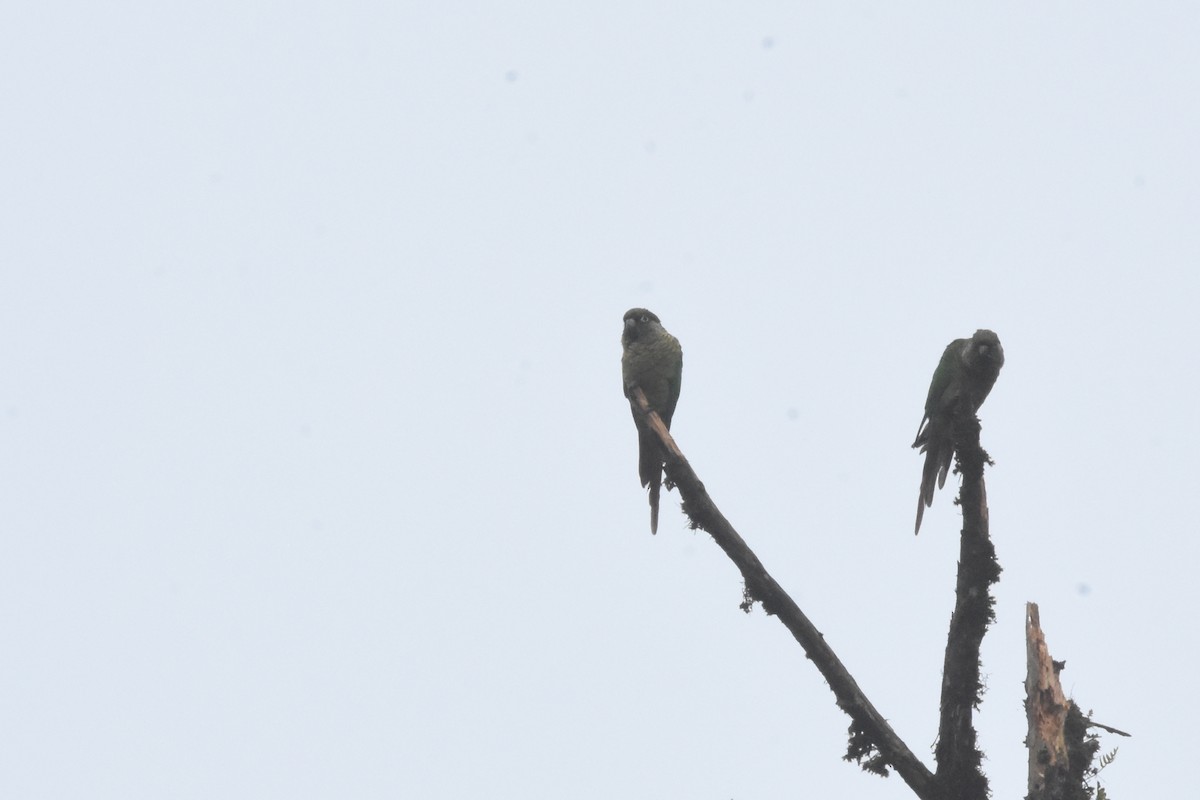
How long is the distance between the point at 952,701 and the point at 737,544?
167 centimetres

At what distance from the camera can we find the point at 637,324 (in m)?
12.4

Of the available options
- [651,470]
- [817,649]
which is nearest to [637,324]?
[651,470]

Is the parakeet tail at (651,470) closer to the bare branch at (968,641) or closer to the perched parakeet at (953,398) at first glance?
the perched parakeet at (953,398)

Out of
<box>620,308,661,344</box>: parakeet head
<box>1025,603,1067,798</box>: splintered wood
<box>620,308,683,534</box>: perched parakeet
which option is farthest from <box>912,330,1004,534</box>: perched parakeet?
<box>620,308,661,344</box>: parakeet head

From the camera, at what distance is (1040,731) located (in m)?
6.77

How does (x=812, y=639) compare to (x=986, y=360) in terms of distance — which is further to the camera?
(x=986, y=360)

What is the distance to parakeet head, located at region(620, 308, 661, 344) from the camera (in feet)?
40.6

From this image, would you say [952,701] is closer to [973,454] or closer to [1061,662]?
[1061,662]

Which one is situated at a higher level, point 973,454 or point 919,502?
point 919,502

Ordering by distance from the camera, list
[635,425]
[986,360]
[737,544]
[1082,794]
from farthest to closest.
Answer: [635,425] → [986,360] → [737,544] → [1082,794]

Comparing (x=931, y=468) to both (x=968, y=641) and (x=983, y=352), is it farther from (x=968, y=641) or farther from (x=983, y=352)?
(x=968, y=641)

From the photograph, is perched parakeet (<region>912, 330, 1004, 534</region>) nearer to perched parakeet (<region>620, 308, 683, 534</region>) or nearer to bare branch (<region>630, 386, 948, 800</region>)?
bare branch (<region>630, 386, 948, 800</region>)

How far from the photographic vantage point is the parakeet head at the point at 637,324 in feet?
40.6

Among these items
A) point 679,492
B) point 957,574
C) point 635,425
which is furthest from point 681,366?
point 957,574
